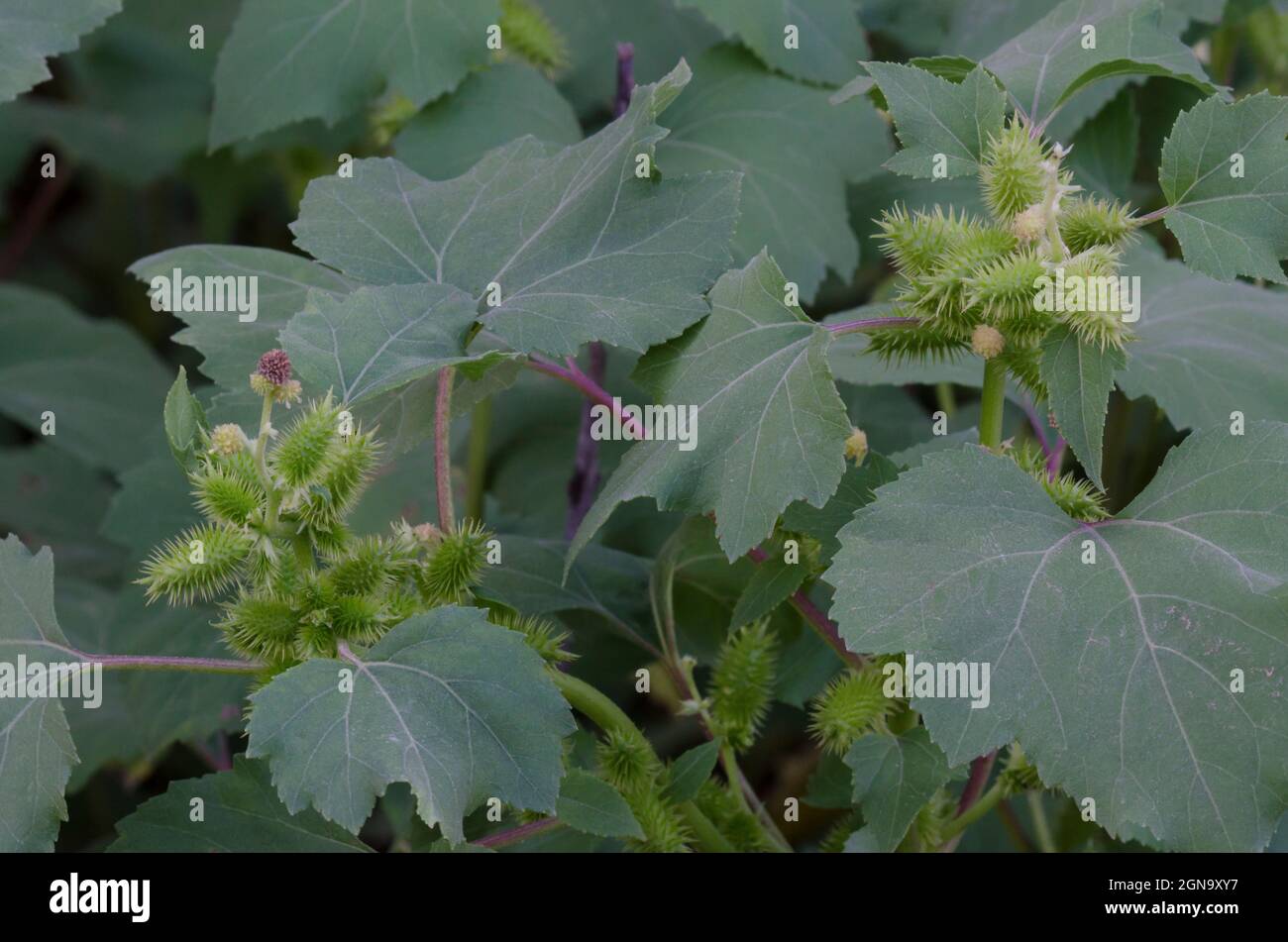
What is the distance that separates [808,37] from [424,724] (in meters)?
1.21

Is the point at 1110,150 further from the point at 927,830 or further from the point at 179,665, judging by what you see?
the point at 179,665

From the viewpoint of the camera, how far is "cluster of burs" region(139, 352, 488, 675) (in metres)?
1.10

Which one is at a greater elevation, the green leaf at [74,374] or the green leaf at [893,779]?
the green leaf at [74,374]

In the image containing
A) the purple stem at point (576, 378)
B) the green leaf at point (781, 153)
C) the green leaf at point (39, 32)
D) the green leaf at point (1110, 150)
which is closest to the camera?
the purple stem at point (576, 378)

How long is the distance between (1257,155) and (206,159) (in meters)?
2.40

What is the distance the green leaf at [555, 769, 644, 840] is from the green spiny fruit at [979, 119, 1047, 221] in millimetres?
581

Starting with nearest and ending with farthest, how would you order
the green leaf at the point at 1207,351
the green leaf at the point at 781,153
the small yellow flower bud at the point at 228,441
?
the small yellow flower bud at the point at 228,441
the green leaf at the point at 1207,351
the green leaf at the point at 781,153

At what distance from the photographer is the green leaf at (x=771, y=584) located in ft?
4.08

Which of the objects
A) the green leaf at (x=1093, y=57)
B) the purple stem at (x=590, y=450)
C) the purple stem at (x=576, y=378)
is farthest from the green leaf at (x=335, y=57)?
the green leaf at (x=1093, y=57)

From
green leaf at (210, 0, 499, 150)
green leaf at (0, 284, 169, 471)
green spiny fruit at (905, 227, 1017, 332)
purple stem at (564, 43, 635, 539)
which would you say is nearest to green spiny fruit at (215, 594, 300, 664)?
green spiny fruit at (905, 227, 1017, 332)

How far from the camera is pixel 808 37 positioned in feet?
6.26

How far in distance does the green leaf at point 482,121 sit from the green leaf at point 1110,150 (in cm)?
69

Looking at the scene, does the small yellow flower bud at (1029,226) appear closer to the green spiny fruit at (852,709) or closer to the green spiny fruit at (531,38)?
the green spiny fruit at (852,709)
